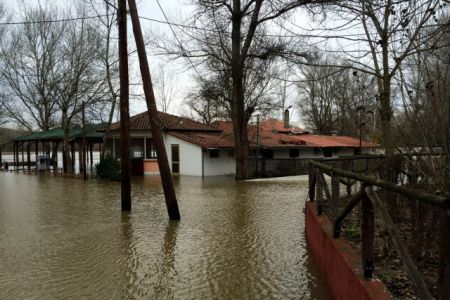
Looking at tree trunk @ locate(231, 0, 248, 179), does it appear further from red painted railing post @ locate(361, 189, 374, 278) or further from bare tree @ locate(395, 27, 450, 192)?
red painted railing post @ locate(361, 189, 374, 278)

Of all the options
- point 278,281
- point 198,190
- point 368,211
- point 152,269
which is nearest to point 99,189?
point 198,190

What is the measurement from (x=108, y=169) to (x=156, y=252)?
17.9 meters

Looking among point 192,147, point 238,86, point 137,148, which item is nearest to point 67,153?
point 137,148

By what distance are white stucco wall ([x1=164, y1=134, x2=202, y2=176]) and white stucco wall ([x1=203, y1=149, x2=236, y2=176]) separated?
1.28ft

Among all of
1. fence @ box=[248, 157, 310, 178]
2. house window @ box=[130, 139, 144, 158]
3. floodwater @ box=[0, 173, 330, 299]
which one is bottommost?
floodwater @ box=[0, 173, 330, 299]

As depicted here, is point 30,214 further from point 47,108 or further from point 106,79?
point 47,108

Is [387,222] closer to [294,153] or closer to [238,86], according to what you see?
[238,86]

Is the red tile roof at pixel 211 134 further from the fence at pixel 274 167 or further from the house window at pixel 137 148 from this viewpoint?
the fence at pixel 274 167

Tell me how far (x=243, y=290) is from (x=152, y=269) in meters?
1.61

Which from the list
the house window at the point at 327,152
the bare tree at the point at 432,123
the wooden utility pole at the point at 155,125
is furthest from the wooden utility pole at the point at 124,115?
the house window at the point at 327,152

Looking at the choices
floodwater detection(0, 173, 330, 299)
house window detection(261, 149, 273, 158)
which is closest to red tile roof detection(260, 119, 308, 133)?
house window detection(261, 149, 273, 158)

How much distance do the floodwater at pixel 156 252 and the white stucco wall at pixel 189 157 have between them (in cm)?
1374

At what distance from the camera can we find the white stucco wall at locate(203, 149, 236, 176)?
93.7 ft

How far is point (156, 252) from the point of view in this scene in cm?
787
